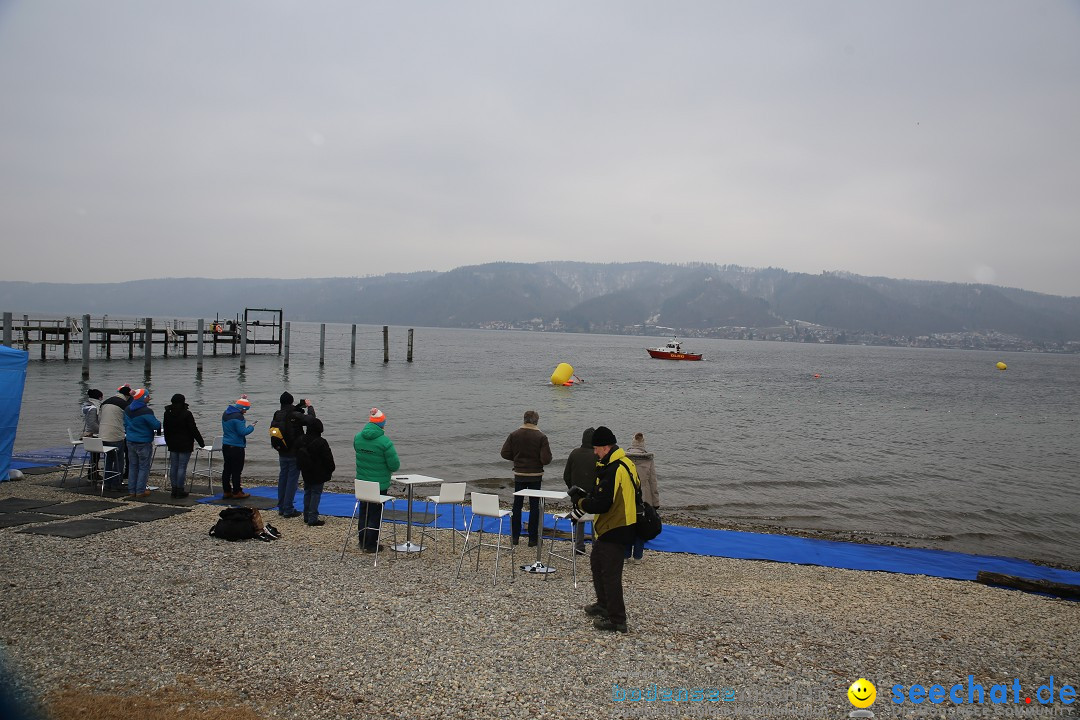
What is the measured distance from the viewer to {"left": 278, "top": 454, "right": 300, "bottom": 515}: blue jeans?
31.9ft

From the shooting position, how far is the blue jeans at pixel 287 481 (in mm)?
9734

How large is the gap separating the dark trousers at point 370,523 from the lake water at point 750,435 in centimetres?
833

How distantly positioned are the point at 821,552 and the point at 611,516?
6.09 meters

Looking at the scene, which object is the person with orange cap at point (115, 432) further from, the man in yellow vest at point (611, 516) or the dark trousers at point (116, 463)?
the man in yellow vest at point (611, 516)

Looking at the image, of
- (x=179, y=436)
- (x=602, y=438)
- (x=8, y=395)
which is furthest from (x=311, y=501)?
(x=8, y=395)

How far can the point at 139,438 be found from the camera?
33.6 feet

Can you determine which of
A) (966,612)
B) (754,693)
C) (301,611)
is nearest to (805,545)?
(966,612)

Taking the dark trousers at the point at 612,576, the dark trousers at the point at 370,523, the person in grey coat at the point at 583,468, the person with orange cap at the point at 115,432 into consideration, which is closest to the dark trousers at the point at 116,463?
the person with orange cap at the point at 115,432

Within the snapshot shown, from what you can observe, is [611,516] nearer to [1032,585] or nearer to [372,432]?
[372,432]

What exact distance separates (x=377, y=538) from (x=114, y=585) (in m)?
2.72

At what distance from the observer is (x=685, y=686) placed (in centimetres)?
494

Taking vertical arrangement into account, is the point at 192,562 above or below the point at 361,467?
below

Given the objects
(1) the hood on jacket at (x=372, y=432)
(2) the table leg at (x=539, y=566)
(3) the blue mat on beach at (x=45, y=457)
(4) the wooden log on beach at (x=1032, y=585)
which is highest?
(1) the hood on jacket at (x=372, y=432)

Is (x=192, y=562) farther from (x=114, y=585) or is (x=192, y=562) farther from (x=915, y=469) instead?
(x=915, y=469)
